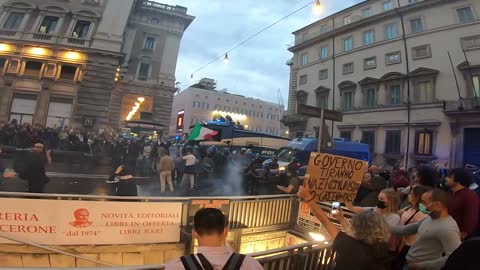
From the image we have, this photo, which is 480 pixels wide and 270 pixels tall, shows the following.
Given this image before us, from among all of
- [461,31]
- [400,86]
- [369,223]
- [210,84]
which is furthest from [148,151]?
[210,84]

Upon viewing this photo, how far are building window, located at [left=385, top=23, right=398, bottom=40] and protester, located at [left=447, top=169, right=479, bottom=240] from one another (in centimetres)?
3297

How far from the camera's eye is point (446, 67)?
28922 millimetres

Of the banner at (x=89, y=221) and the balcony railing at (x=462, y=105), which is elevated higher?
the balcony railing at (x=462, y=105)

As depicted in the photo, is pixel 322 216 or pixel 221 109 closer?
pixel 322 216

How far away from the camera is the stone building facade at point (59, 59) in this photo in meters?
31.5

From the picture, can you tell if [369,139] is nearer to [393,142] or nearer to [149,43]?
[393,142]

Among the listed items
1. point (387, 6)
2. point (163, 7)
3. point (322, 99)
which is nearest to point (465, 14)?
point (387, 6)

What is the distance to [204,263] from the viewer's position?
6.42 ft

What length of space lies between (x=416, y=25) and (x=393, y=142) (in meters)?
11.5

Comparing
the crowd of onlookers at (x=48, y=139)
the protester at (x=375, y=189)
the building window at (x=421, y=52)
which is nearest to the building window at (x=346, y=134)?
the building window at (x=421, y=52)

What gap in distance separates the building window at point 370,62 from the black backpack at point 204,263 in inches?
1439

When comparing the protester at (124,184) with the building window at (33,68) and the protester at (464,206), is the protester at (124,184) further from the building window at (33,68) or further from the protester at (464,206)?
the building window at (33,68)

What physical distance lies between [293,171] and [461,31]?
2735 centimetres

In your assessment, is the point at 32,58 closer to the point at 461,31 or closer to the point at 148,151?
the point at 148,151
